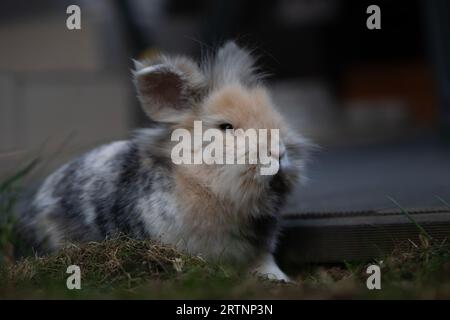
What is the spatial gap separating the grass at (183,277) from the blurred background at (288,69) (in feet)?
7.12

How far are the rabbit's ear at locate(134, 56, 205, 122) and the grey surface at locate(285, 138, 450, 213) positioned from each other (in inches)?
27.9

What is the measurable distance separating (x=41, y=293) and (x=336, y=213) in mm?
1674

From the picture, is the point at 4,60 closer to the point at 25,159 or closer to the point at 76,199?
the point at 25,159

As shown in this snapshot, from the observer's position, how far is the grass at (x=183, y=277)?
2.77m

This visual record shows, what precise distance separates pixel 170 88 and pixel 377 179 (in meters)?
2.35

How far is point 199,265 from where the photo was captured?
3.24m

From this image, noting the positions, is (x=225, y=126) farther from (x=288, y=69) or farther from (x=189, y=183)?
(x=288, y=69)

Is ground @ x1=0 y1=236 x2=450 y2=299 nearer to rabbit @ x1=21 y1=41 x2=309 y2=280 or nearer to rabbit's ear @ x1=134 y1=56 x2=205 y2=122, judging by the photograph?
rabbit @ x1=21 y1=41 x2=309 y2=280

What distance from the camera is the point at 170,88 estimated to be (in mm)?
3652

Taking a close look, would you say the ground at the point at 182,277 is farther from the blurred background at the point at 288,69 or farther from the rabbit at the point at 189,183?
the blurred background at the point at 288,69

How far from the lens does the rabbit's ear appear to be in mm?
3594

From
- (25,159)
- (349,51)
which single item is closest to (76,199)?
(25,159)

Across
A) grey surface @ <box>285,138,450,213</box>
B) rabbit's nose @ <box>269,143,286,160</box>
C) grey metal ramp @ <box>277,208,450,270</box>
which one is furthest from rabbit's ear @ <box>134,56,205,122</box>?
grey metal ramp @ <box>277,208,450,270</box>

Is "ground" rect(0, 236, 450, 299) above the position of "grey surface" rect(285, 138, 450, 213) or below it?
below
